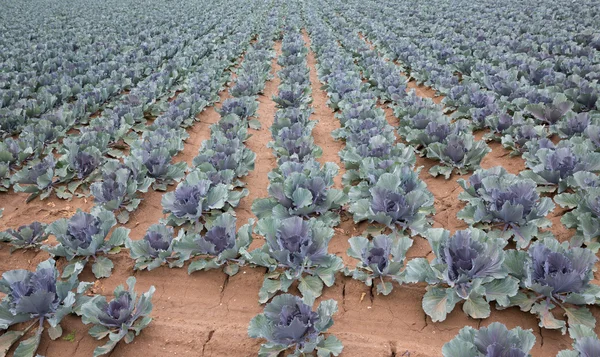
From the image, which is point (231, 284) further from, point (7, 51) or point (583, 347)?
point (7, 51)

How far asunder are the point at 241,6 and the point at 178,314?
81.0 feet

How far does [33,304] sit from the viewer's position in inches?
112

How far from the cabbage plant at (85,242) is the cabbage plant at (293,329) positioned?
Answer: 162cm

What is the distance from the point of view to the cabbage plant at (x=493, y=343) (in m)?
2.22

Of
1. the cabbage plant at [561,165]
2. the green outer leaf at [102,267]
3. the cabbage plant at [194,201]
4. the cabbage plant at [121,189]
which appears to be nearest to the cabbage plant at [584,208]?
the cabbage plant at [561,165]

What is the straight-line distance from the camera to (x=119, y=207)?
4348 mm

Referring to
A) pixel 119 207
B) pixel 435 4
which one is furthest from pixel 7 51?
pixel 435 4

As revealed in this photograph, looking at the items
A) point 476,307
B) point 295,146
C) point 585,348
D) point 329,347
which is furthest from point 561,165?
point 329,347

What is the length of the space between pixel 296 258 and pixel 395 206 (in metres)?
1.04

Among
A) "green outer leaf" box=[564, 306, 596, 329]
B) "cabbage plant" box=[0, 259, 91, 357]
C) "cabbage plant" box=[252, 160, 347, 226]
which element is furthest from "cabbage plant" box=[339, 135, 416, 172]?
"cabbage plant" box=[0, 259, 91, 357]

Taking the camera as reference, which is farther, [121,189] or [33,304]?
[121,189]

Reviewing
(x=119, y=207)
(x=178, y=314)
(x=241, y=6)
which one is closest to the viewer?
(x=178, y=314)

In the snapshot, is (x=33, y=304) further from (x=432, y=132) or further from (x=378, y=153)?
(x=432, y=132)

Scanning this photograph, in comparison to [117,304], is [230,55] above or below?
below
